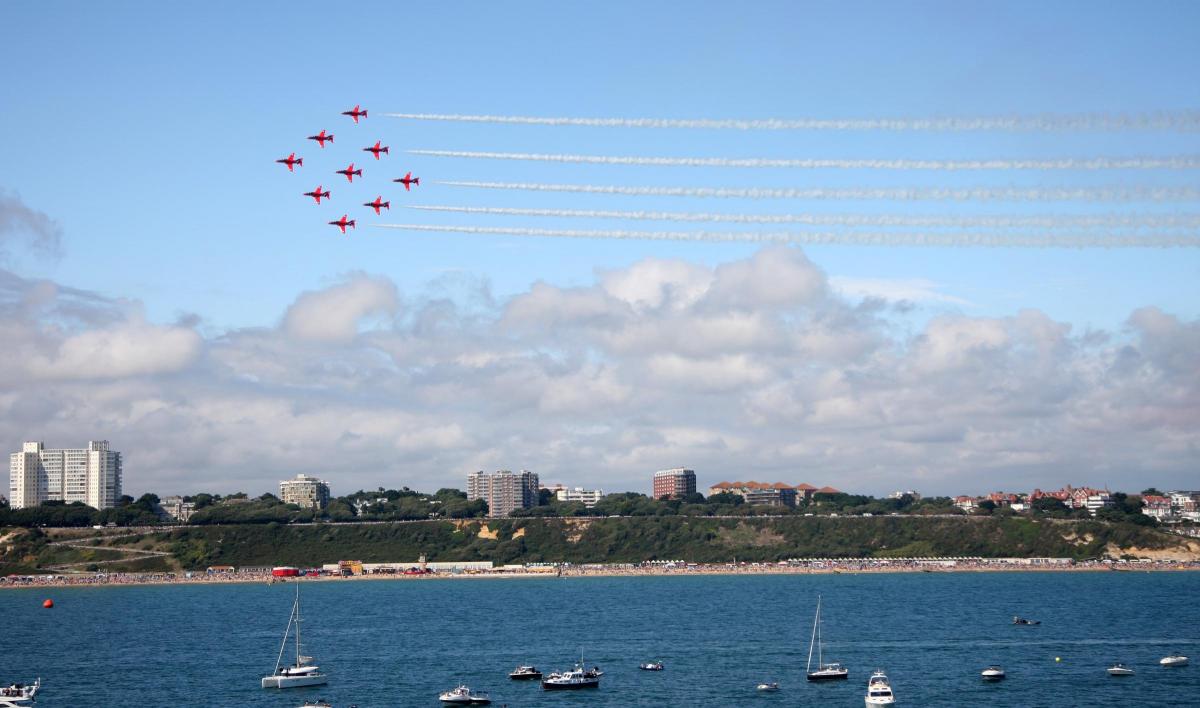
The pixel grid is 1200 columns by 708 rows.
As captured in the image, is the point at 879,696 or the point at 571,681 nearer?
the point at 879,696

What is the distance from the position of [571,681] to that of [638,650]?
26.6m

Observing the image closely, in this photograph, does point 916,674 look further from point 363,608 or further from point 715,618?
point 363,608

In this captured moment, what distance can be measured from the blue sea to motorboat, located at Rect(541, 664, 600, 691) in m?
1.28

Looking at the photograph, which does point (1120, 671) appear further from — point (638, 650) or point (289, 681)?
point (289, 681)

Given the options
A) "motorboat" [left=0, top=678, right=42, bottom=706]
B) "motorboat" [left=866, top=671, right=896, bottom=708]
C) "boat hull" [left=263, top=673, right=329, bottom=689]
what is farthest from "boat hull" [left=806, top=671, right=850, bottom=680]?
"motorboat" [left=0, top=678, right=42, bottom=706]

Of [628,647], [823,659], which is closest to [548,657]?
[628,647]

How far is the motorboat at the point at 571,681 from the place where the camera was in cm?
10394

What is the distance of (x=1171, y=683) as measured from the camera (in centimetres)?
10381

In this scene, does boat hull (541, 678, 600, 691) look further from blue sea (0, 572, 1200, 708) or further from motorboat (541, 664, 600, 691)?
blue sea (0, 572, 1200, 708)

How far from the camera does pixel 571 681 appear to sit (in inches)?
4104

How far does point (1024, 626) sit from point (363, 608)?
3955 inches

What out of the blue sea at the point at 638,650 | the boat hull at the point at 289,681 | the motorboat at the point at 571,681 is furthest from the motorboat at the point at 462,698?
the boat hull at the point at 289,681

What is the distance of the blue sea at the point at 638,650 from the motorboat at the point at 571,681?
4.19 feet

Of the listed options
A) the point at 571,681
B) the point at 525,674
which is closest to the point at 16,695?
the point at 525,674
